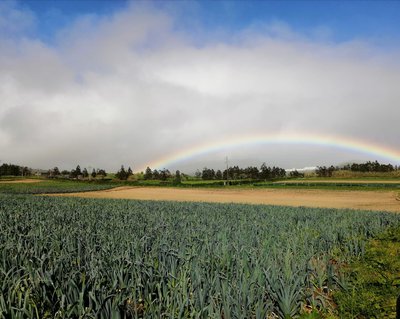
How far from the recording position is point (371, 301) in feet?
14.1

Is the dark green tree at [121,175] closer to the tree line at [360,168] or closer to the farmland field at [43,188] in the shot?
the farmland field at [43,188]

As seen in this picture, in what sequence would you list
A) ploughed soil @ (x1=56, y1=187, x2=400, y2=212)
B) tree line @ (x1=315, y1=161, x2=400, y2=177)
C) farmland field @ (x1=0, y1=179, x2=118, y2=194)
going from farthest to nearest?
tree line @ (x1=315, y1=161, x2=400, y2=177) < farmland field @ (x1=0, y1=179, x2=118, y2=194) < ploughed soil @ (x1=56, y1=187, x2=400, y2=212)

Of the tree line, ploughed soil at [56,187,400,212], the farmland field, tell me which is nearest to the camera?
ploughed soil at [56,187,400,212]

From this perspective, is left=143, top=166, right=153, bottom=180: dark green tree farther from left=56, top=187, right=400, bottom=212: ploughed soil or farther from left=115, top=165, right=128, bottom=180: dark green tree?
left=56, top=187, right=400, bottom=212: ploughed soil

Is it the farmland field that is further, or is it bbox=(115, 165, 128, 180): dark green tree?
bbox=(115, 165, 128, 180): dark green tree

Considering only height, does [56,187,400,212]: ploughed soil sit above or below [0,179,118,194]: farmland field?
below

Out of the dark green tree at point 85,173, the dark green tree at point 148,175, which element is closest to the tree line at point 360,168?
the dark green tree at point 148,175

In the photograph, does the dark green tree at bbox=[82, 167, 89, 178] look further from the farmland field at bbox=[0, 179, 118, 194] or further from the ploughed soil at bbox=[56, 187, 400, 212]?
the ploughed soil at bbox=[56, 187, 400, 212]

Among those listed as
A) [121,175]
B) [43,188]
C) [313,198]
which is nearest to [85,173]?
[121,175]

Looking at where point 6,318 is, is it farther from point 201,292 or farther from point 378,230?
point 378,230

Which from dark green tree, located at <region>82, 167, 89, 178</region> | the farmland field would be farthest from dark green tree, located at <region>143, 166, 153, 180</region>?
the farmland field

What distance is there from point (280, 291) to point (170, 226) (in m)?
4.98

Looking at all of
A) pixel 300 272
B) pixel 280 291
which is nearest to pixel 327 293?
pixel 300 272

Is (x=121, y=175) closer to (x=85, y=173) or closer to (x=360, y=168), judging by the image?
(x=85, y=173)
